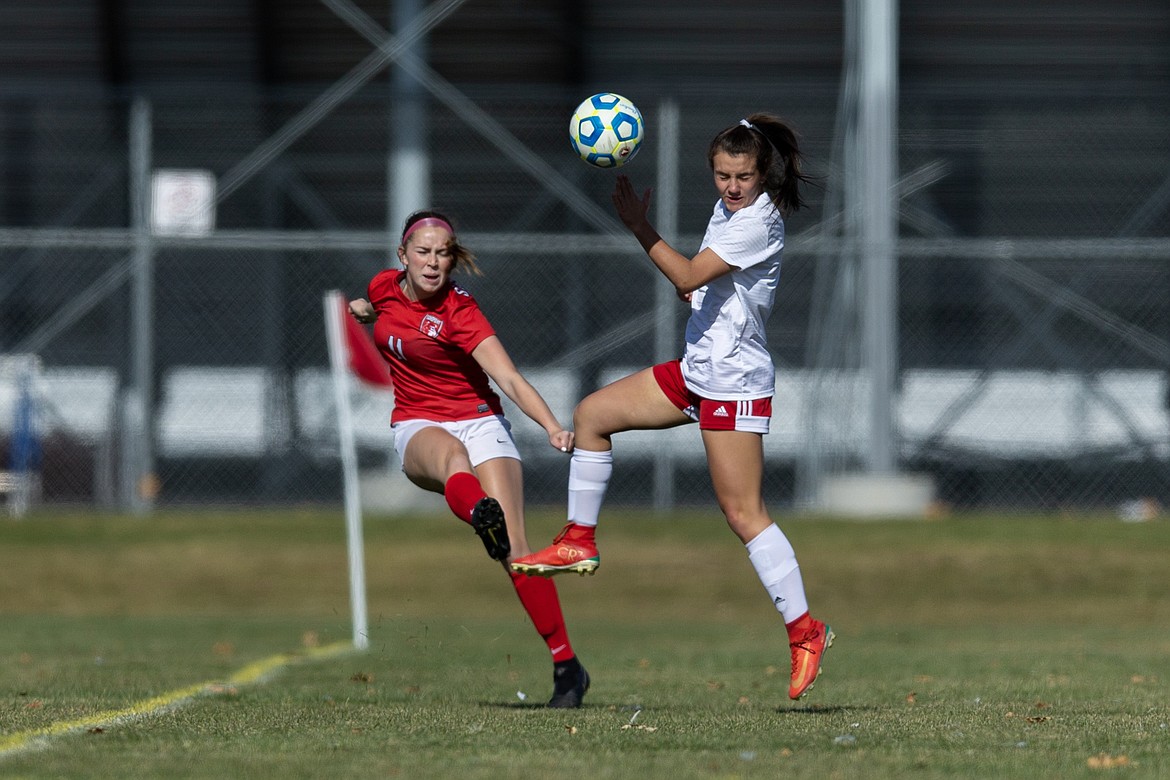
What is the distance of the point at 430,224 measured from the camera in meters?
7.69

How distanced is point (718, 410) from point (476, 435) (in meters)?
1.25

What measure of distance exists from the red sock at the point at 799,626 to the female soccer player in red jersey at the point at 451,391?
3.14ft

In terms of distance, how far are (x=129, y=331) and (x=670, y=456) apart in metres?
7.05

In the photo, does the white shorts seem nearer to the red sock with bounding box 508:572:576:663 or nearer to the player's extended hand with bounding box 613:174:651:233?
the red sock with bounding box 508:572:576:663

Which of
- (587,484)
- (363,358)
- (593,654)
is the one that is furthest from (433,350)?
(363,358)

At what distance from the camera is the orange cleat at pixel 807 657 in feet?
22.6

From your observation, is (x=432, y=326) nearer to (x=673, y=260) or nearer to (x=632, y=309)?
(x=673, y=260)

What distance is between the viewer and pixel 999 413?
18719mm

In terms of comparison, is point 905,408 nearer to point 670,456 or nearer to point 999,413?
point 999,413

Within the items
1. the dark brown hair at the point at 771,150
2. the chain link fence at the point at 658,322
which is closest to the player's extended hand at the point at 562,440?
the dark brown hair at the point at 771,150

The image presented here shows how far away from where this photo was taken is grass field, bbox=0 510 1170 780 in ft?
18.2

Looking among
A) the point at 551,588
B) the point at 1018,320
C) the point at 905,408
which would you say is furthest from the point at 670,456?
the point at 551,588

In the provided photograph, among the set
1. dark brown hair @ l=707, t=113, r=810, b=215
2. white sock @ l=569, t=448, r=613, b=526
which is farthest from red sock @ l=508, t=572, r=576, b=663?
dark brown hair @ l=707, t=113, r=810, b=215

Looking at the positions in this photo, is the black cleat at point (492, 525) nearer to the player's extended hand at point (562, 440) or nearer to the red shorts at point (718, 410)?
the player's extended hand at point (562, 440)
